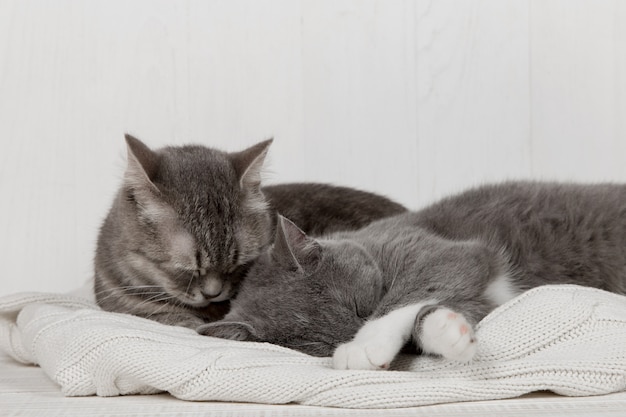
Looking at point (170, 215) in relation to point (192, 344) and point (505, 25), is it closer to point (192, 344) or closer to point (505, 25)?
point (192, 344)

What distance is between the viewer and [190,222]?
191 centimetres

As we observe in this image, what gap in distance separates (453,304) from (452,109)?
1.48 m

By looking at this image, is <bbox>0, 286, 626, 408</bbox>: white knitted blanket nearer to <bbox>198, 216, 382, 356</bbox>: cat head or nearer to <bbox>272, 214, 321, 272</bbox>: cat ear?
<bbox>198, 216, 382, 356</bbox>: cat head

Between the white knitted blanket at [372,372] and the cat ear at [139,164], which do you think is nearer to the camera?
the white knitted blanket at [372,372]

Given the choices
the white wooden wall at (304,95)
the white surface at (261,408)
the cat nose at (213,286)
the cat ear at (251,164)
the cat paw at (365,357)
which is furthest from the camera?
the white wooden wall at (304,95)

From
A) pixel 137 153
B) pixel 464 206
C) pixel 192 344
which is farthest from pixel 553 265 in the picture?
pixel 137 153

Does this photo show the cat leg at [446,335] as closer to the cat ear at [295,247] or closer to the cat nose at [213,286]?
the cat ear at [295,247]

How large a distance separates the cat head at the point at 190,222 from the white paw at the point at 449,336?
636 mm

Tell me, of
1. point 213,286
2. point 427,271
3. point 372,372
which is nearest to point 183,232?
point 213,286

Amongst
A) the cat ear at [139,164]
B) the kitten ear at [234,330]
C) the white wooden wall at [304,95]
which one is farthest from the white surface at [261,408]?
the white wooden wall at [304,95]

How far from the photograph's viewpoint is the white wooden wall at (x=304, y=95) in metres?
2.91

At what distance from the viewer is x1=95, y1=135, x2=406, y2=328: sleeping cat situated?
1.91 meters

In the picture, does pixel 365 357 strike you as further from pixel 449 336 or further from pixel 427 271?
pixel 427 271

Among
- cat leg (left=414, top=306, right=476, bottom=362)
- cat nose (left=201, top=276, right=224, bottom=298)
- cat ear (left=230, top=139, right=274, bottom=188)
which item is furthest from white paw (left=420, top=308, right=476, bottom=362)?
cat ear (left=230, top=139, right=274, bottom=188)
